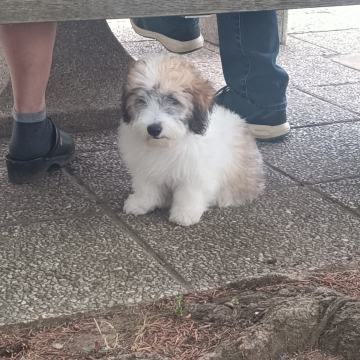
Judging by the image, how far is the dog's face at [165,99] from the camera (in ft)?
11.1

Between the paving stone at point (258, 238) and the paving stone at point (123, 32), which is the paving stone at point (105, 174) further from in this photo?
the paving stone at point (123, 32)

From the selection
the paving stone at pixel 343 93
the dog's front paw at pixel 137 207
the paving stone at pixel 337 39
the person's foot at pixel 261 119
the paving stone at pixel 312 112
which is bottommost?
the paving stone at pixel 337 39

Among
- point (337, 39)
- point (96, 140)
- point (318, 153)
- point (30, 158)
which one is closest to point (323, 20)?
point (337, 39)

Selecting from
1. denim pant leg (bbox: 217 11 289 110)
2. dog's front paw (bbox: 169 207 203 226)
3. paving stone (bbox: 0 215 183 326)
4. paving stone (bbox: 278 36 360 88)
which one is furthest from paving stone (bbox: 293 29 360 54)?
paving stone (bbox: 0 215 183 326)

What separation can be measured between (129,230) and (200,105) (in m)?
0.65

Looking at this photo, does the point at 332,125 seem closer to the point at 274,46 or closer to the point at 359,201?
the point at 274,46

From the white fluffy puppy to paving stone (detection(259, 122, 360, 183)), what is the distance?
46 cm

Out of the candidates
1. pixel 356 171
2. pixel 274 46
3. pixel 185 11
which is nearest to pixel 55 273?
pixel 185 11

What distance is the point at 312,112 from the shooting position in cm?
538

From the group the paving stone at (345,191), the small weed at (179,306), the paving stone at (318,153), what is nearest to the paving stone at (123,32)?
the paving stone at (318,153)

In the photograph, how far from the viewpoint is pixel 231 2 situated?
8.70 feet

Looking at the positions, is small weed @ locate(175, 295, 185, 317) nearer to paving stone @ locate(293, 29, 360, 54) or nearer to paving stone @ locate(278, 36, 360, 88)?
paving stone @ locate(278, 36, 360, 88)

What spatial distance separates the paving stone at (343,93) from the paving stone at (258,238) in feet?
5.91

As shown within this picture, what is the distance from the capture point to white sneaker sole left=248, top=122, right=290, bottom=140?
4719 millimetres
